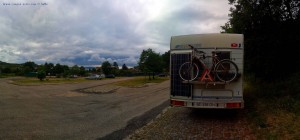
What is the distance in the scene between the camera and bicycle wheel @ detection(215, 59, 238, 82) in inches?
401

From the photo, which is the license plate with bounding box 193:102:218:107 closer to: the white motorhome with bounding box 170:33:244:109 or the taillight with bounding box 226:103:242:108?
the white motorhome with bounding box 170:33:244:109

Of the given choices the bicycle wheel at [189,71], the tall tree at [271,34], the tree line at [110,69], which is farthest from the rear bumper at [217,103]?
the tree line at [110,69]

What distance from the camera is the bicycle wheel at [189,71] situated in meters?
10.5

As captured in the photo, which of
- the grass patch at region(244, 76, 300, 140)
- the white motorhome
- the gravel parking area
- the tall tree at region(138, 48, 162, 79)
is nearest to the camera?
the grass patch at region(244, 76, 300, 140)

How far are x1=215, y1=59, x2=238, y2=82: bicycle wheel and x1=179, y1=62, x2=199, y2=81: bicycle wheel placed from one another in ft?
2.40

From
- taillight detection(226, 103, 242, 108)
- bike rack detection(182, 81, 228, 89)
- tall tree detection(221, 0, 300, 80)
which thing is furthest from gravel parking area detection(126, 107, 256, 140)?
tall tree detection(221, 0, 300, 80)

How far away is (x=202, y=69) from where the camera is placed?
34.4ft

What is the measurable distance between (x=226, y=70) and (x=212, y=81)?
2.00 ft

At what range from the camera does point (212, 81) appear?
1023 cm

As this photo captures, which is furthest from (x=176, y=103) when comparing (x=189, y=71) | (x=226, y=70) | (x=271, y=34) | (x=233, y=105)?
(x=271, y=34)

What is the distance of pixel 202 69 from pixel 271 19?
7323 millimetres

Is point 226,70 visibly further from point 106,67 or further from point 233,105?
point 106,67

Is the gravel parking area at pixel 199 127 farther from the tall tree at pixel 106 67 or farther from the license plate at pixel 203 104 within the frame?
the tall tree at pixel 106 67

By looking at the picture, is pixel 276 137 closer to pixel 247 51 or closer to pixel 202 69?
pixel 202 69
